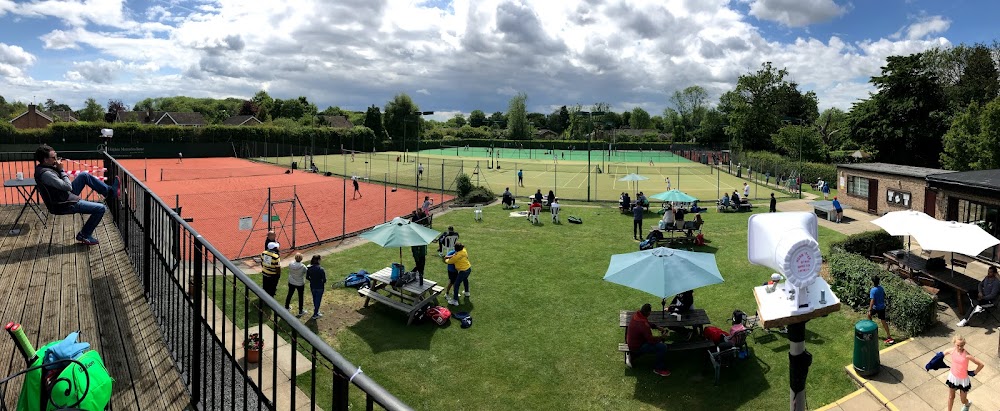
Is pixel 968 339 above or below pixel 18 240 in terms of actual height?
below

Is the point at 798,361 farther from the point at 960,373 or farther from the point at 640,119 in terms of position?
Answer: the point at 640,119

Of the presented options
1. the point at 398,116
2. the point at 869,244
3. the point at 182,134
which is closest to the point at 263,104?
the point at 398,116

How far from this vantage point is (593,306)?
14.0 meters

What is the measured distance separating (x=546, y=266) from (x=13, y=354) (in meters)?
14.4

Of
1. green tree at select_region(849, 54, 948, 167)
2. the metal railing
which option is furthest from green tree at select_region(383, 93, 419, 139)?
the metal railing

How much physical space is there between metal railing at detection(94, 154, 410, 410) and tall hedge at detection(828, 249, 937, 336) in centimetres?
1152

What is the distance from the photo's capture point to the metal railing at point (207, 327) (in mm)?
2521

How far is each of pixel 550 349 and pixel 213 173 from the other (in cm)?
4404

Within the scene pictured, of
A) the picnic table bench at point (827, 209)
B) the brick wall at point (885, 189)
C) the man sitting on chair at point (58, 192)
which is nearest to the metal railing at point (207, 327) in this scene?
the man sitting on chair at point (58, 192)

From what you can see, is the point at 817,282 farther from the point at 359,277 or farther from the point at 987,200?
the point at 987,200

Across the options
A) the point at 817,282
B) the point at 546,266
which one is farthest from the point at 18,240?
the point at 546,266

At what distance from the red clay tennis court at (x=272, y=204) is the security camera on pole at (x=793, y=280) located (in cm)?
1601

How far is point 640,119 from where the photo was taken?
194625 mm

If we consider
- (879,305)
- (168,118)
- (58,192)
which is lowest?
(879,305)
